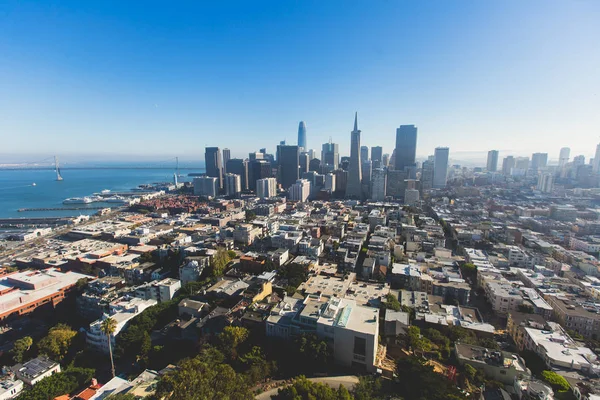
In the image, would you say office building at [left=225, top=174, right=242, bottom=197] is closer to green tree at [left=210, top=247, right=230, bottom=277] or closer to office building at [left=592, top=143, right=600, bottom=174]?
green tree at [left=210, top=247, right=230, bottom=277]

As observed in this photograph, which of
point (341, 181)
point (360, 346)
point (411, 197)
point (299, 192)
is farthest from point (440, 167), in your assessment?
point (360, 346)

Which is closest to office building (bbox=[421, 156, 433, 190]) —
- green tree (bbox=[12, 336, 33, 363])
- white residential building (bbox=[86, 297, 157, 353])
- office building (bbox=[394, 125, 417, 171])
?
office building (bbox=[394, 125, 417, 171])

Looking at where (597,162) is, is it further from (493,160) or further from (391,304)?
(391,304)

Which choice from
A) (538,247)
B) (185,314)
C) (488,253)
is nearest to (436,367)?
(185,314)

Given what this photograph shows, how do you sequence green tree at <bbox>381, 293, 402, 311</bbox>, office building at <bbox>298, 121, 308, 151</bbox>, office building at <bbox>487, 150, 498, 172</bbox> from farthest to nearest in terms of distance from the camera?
1. office building at <bbox>298, 121, 308, 151</bbox>
2. office building at <bbox>487, 150, 498, 172</bbox>
3. green tree at <bbox>381, 293, 402, 311</bbox>

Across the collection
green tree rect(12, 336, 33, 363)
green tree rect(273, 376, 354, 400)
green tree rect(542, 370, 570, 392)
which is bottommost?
green tree rect(12, 336, 33, 363)

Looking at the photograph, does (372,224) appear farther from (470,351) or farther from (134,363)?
(134,363)
